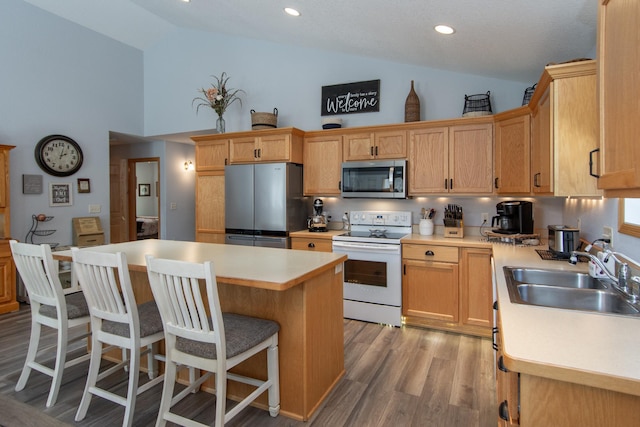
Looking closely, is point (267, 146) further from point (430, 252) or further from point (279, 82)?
point (430, 252)

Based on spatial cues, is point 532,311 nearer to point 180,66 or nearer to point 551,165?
point 551,165

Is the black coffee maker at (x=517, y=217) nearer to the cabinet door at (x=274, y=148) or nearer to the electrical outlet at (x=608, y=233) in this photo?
the electrical outlet at (x=608, y=233)

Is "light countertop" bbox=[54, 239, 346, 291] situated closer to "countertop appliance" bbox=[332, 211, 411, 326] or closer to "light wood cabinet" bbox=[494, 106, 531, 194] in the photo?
"countertop appliance" bbox=[332, 211, 411, 326]

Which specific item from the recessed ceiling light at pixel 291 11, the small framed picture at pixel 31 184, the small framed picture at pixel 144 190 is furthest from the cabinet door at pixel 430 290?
the small framed picture at pixel 144 190

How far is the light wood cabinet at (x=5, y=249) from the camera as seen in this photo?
3.81 meters

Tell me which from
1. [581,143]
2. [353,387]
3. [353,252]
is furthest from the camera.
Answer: [353,252]

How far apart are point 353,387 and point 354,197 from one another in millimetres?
2057

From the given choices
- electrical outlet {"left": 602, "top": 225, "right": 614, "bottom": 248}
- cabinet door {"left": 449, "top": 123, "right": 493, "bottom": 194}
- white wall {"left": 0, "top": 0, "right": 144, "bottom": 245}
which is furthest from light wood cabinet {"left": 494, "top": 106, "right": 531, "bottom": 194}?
white wall {"left": 0, "top": 0, "right": 144, "bottom": 245}

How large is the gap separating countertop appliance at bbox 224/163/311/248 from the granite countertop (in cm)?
285

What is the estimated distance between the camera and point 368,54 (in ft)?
13.0

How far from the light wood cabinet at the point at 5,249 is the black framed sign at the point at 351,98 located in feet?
11.7

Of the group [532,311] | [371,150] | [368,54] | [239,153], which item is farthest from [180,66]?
[532,311]

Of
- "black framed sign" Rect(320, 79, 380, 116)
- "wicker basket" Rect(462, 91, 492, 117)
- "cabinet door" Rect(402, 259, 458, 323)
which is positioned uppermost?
"black framed sign" Rect(320, 79, 380, 116)

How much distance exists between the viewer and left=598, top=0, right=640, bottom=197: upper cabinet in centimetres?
96
